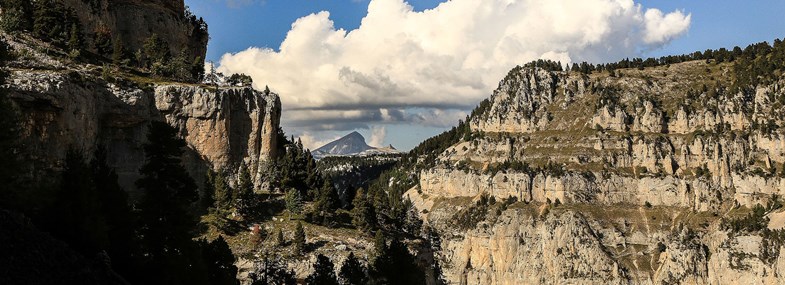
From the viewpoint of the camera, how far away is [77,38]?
8062cm

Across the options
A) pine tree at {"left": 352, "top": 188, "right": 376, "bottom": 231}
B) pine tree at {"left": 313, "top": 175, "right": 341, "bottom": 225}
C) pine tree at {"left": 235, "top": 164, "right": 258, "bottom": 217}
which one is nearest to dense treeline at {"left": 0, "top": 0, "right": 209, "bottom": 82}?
pine tree at {"left": 235, "top": 164, "right": 258, "bottom": 217}

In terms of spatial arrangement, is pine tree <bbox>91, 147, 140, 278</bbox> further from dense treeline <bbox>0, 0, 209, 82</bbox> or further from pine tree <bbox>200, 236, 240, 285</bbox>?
dense treeline <bbox>0, 0, 209, 82</bbox>

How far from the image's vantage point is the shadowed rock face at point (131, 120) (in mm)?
52938

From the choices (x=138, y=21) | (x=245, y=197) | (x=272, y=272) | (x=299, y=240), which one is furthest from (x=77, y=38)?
(x=272, y=272)

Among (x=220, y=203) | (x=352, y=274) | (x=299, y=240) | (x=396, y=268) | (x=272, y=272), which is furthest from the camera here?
(x=220, y=203)

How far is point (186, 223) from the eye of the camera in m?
43.5

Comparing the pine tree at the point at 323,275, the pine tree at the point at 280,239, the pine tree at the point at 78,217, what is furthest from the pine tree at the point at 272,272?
the pine tree at the point at 78,217

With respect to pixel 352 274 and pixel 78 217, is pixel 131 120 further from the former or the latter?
pixel 78 217

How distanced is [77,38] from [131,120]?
751 inches

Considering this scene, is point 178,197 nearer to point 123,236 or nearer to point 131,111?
point 123,236

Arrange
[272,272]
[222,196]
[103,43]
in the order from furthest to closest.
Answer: [103,43] → [222,196] → [272,272]

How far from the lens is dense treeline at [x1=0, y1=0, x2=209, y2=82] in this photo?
7819 centimetres

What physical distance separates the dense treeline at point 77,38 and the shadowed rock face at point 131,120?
10976 millimetres

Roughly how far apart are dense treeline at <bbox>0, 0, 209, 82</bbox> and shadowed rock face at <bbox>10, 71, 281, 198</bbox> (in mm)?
10976
